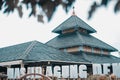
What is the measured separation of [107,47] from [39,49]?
1047 cm

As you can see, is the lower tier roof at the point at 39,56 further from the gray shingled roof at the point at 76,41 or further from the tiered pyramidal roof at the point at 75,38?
the tiered pyramidal roof at the point at 75,38

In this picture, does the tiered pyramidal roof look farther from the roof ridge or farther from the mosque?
the roof ridge

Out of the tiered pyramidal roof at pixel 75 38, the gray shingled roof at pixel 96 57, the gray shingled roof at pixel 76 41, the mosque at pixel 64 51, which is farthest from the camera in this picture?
the tiered pyramidal roof at pixel 75 38

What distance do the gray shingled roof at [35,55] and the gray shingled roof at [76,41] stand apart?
2.75 metres

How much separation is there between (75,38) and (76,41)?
615 mm

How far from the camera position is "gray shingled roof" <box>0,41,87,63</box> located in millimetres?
19953

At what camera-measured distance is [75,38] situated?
1063 inches

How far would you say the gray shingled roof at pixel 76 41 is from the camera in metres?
26.4

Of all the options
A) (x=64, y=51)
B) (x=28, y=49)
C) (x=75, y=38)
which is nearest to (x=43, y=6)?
(x=28, y=49)

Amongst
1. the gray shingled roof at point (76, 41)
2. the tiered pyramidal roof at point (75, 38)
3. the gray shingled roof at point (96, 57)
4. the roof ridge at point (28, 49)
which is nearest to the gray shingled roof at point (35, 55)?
the roof ridge at point (28, 49)

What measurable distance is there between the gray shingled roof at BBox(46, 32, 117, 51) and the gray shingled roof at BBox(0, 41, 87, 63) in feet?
9.03

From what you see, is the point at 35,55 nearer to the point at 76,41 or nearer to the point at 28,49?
Result: the point at 28,49

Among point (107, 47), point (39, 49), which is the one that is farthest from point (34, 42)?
point (107, 47)

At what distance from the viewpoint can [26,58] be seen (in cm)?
1969
